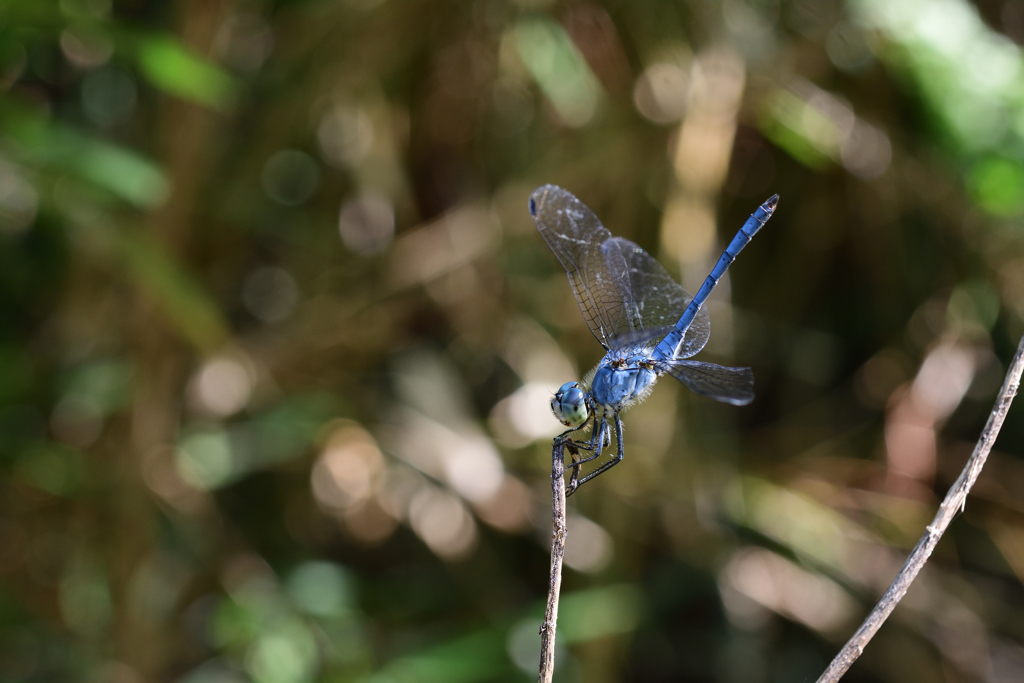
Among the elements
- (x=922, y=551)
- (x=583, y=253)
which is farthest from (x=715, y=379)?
(x=922, y=551)

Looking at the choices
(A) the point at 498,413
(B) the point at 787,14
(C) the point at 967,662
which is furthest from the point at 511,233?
(C) the point at 967,662

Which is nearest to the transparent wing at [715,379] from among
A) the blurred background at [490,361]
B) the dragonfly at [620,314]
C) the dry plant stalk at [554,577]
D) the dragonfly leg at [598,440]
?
the dragonfly at [620,314]

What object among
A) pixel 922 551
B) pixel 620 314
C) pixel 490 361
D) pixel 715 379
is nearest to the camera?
pixel 922 551

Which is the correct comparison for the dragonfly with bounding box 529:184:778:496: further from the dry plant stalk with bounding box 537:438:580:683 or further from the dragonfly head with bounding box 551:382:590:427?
the dry plant stalk with bounding box 537:438:580:683

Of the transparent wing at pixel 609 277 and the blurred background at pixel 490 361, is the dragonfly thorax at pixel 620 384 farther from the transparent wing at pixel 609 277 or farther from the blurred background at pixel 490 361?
the blurred background at pixel 490 361

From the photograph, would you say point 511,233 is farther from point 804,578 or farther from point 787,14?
point 804,578

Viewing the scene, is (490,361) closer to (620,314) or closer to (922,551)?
(620,314)
